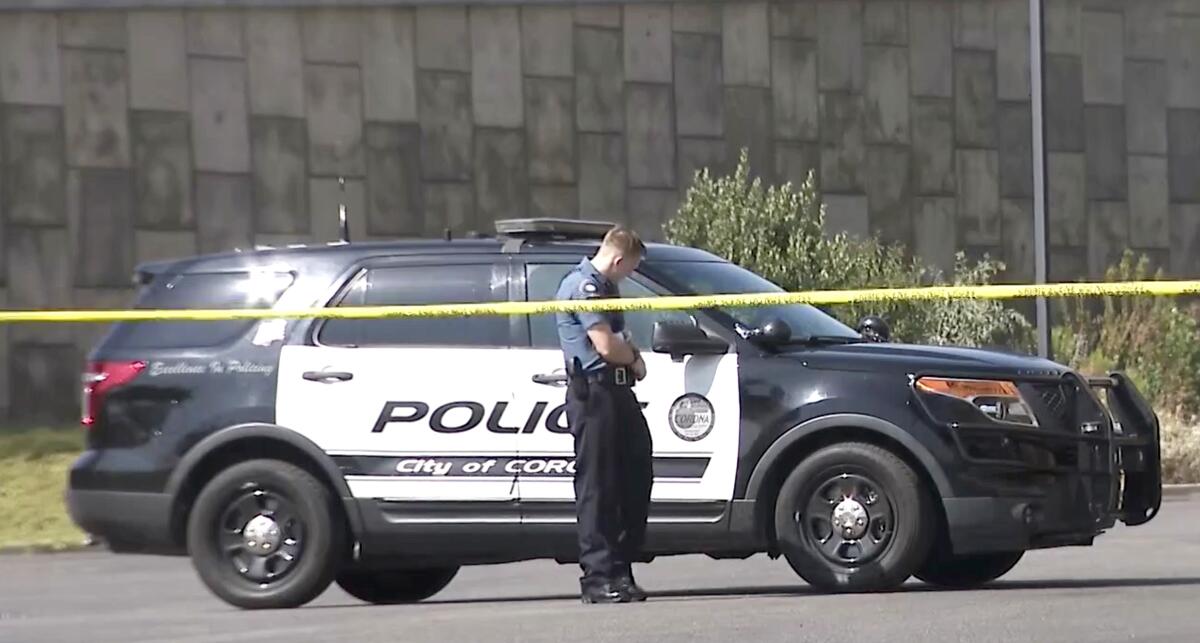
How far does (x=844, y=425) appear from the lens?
1041 cm

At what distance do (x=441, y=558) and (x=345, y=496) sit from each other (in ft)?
1.74

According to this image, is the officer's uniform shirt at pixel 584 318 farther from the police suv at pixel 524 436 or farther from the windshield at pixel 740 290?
the windshield at pixel 740 290

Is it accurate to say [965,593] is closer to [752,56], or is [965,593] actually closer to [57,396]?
[57,396]

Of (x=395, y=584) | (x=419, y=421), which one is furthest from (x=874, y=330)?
(x=395, y=584)

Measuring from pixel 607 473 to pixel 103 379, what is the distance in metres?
2.60

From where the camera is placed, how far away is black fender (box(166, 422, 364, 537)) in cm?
1074

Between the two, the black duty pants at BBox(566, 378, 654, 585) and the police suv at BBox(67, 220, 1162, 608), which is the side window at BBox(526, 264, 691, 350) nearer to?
the police suv at BBox(67, 220, 1162, 608)

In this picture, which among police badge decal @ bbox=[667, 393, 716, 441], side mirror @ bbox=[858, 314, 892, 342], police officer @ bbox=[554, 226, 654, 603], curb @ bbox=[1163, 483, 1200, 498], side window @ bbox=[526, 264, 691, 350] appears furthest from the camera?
curb @ bbox=[1163, 483, 1200, 498]

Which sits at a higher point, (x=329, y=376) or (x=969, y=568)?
(x=329, y=376)

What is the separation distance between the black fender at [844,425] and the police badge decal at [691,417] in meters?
0.29

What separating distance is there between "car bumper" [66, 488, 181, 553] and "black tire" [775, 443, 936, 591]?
2.83 meters

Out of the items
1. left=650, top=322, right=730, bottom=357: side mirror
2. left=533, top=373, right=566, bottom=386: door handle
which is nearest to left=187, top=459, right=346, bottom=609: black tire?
left=533, top=373, right=566, bottom=386: door handle

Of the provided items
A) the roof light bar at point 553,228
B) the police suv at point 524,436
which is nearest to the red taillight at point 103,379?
the police suv at point 524,436

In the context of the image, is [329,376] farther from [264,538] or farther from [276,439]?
[264,538]
